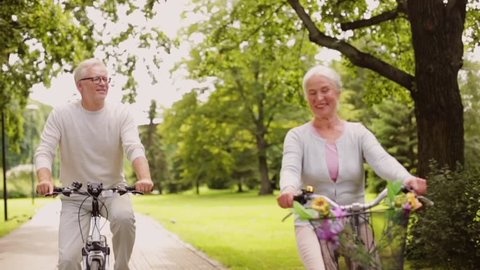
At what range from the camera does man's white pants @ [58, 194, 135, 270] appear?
473 centimetres

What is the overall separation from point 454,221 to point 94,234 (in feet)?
17.7

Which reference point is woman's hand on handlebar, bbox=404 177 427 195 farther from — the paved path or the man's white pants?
the paved path

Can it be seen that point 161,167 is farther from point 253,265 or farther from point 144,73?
point 253,265

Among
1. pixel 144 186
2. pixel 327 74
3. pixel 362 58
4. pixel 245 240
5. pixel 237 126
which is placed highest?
pixel 237 126

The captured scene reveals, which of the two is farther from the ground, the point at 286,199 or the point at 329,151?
the point at 329,151

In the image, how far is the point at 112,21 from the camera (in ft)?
60.2

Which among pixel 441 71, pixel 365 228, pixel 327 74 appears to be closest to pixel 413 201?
pixel 365 228

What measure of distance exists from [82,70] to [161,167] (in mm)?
72064

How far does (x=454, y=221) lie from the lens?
8.72 metres

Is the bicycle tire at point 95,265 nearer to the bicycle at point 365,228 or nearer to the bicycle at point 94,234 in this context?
the bicycle at point 94,234

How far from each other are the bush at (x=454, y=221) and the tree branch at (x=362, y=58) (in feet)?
8.74

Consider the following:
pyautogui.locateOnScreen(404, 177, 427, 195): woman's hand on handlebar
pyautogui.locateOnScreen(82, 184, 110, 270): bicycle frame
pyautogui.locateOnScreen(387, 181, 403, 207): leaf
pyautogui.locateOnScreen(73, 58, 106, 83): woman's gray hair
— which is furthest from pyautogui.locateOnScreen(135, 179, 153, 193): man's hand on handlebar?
pyautogui.locateOnScreen(387, 181, 403, 207): leaf

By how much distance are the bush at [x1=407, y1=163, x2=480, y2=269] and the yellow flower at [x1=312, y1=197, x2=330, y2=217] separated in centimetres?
588

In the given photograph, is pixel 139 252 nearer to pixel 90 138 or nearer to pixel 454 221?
pixel 454 221
